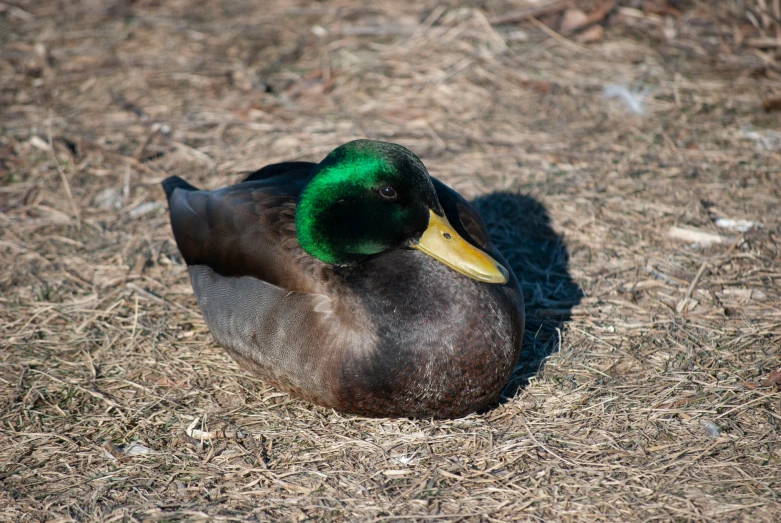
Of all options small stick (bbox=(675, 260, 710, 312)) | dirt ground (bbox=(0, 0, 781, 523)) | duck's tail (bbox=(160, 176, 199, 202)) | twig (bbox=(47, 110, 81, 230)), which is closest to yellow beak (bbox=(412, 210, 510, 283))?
dirt ground (bbox=(0, 0, 781, 523))

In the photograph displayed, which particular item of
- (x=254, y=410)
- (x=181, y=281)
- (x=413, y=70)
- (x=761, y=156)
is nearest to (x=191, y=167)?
(x=181, y=281)

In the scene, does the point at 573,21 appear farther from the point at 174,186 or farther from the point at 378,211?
the point at 378,211

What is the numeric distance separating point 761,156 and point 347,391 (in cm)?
353

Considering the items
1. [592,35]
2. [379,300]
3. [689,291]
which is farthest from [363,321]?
[592,35]

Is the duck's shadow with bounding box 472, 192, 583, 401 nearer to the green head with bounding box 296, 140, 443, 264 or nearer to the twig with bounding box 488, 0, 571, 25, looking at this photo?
the green head with bounding box 296, 140, 443, 264

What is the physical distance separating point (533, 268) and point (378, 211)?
1496mm

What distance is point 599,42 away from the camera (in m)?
6.52

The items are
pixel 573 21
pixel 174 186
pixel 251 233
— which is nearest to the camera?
pixel 251 233

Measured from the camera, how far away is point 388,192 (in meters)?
3.19

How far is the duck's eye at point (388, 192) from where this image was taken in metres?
3.19

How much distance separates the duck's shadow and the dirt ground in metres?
0.02

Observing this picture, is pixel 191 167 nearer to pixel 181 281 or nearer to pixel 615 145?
pixel 181 281

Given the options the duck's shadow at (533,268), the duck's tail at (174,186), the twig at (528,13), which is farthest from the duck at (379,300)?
the twig at (528,13)

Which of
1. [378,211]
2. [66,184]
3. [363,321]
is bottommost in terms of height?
[66,184]
